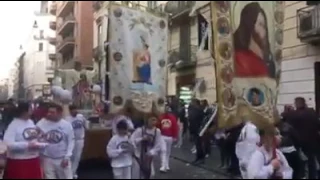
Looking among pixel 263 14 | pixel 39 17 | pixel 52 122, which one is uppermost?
pixel 39 17

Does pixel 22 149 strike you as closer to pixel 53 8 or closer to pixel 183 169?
pixel 183 169

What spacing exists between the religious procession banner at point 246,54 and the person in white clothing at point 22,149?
86.4 inches

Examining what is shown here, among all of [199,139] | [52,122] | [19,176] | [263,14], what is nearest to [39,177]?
[19,176]

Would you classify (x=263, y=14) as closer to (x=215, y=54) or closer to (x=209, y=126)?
(x=215, y=54)

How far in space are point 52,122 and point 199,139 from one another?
24.0 feet

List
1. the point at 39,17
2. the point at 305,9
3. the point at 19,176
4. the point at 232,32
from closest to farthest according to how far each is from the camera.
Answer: the point at 232,32 < the point at 19,176 < the point at 305,9 < the point at 39,17

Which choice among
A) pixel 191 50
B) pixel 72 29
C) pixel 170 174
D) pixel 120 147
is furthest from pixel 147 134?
pixel 72 29

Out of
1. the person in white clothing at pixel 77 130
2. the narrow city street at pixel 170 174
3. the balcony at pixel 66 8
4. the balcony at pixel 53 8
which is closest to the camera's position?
the narrow city street at pixel 170 174

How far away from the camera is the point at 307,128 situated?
33.4 ft

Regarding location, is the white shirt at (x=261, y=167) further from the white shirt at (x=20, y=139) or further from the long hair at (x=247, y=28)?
the white shirt at (x=20, y=139)

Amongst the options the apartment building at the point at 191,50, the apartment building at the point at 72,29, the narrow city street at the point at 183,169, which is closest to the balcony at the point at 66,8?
the apartment building at the point at 72,29

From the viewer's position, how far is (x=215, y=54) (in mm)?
5711

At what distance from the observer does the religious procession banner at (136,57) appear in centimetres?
638

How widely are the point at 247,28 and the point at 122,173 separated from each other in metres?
2.18
